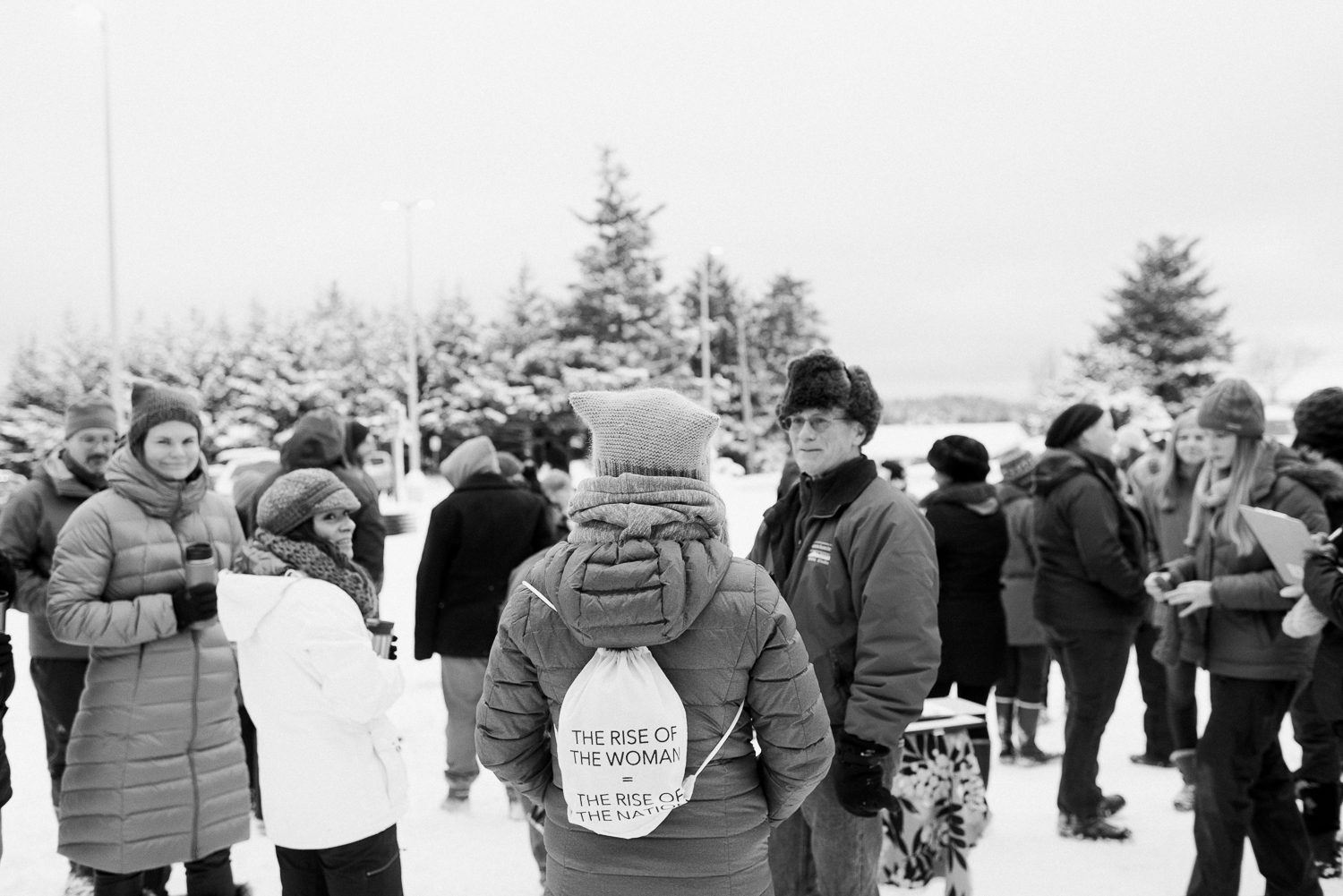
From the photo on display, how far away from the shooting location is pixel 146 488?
3.78m

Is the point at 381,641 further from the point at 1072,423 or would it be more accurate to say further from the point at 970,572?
the point at 1072,423

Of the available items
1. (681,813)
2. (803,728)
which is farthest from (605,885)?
(803,728)

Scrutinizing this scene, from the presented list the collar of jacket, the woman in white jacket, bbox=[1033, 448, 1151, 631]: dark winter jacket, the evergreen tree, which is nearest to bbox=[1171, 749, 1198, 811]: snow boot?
bbox=[1033, 448, 1151, 631]: dark winter jacket

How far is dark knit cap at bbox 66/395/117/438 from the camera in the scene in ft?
15.0

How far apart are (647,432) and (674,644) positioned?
48 cm

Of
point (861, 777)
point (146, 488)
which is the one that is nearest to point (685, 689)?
point (861, 777)

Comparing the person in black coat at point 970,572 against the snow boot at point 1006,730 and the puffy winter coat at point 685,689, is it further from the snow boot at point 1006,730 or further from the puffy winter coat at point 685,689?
the puffy winter coat at point 685,689

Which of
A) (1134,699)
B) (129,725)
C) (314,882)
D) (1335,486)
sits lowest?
(1134,699)

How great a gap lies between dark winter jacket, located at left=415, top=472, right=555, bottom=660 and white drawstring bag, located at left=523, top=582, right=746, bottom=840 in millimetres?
3461

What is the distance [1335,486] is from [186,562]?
4425 mm

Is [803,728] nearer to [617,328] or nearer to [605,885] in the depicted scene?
[605,885]

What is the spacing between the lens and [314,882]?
10.4 ft

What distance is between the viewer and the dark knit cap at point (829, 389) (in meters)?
3.34

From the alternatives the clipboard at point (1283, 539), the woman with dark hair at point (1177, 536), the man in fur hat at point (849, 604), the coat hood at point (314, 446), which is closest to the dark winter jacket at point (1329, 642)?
the clipboard at point (1283, 539)
